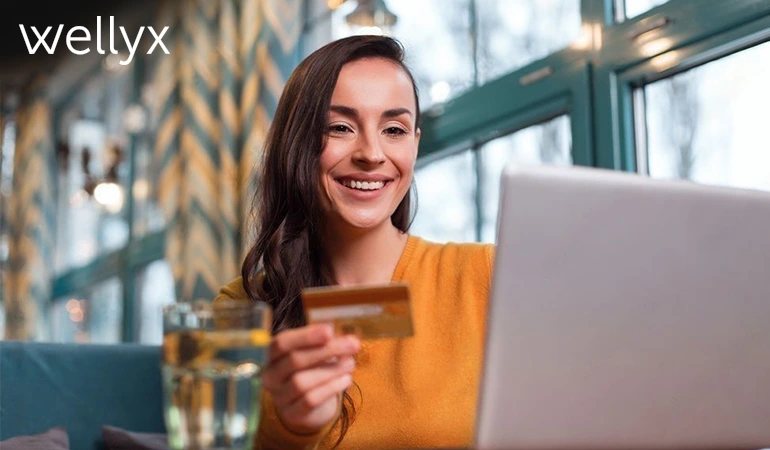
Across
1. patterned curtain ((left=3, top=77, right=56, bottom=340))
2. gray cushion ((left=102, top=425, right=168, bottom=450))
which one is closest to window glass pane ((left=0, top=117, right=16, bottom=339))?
patterned curtain ((left=3, top=77, right=56, bottom=340))

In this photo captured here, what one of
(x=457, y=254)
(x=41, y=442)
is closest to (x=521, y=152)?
(x=457, y=254)

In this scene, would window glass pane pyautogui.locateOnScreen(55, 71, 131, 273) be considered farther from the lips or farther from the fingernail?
the fingernail

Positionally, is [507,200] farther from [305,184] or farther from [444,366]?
[305,184]

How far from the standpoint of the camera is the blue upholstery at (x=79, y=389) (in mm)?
1878

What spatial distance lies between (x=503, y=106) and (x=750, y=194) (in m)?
1.69

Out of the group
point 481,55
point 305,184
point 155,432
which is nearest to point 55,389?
point 155,432

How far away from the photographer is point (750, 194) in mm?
913

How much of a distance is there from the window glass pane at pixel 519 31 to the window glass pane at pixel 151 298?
2781mm

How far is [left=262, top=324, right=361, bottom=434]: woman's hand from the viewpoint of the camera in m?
0.83

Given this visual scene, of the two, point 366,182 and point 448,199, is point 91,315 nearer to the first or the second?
point 448,199

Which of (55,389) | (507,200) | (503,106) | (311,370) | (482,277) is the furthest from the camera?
(503,106)

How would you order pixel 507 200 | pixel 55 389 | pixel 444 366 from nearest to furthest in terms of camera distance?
pixel 507 200 → pixel 444 366 → pixel 55 389

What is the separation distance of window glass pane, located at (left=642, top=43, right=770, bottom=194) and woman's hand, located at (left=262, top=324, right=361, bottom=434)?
1343 millimetres

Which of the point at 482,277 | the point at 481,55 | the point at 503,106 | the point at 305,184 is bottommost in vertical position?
the point at 482,277
